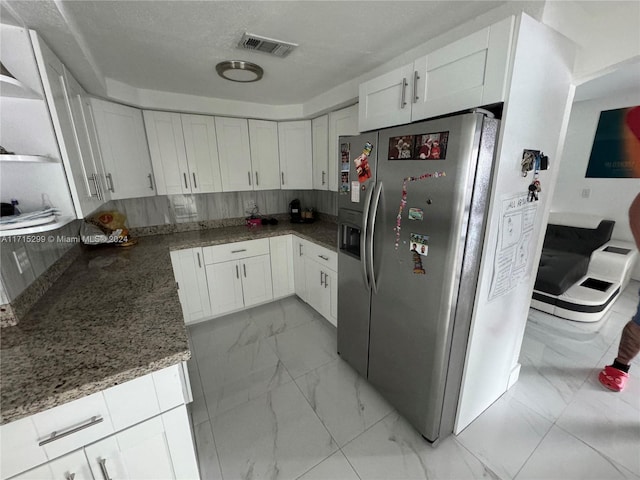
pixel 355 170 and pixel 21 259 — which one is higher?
pixel 355 170

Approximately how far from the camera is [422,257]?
1.32 m

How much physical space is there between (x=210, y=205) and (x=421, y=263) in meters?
2.52

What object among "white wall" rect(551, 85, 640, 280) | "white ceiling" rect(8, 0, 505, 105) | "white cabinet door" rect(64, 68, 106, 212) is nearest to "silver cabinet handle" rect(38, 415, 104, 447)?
"white cabinet door" rect(64, 68, 106, 212)

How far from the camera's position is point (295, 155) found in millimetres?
3078

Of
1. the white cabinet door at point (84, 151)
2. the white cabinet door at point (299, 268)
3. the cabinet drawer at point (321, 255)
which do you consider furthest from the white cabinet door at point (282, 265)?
the white cabinet door at point (84, 151)

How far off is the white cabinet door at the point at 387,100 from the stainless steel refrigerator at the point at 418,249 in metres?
0.17

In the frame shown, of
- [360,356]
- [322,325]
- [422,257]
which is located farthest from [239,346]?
[422,257]

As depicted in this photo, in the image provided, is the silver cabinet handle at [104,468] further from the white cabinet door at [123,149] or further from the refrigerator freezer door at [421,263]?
the white cabinet door at [123,149]

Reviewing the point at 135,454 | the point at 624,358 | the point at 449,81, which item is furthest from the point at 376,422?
the point at 449,81

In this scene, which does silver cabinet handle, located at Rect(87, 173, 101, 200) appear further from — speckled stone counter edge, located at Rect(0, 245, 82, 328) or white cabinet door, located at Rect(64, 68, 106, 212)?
speckled stone counter edge, located at Rect(0, 245, 82, 328)

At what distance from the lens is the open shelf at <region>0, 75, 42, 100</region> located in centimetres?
91

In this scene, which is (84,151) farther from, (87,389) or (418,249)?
(418,249)

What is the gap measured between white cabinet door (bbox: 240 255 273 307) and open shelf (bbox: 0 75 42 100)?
1888 millimetres

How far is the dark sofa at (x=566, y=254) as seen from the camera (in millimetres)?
2727
